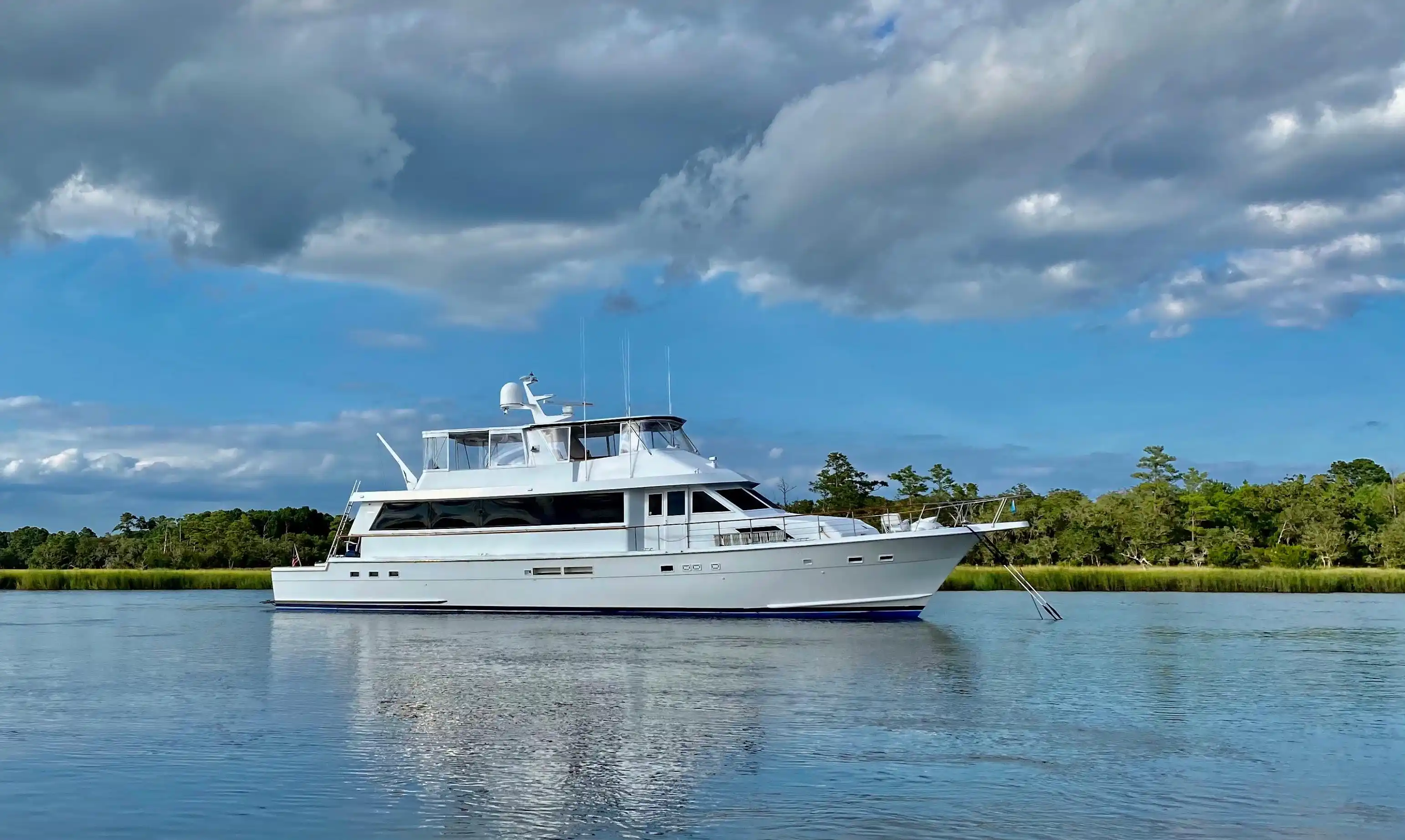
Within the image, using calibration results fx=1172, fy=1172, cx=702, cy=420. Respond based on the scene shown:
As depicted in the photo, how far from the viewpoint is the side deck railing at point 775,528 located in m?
29.0

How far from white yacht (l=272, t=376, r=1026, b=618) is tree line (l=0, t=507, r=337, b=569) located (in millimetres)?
28525

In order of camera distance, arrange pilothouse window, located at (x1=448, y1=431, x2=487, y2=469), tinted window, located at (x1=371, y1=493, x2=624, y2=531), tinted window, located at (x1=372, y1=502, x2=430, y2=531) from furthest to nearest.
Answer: pilothouse window, located at (x1=448, y1=431, x2=487, y2=469)
tinted window, located at (x1=372, y1=502, x2=430, y2=531)
tinted window, located at (x1=371, y1=493, x2=624, y2=531)

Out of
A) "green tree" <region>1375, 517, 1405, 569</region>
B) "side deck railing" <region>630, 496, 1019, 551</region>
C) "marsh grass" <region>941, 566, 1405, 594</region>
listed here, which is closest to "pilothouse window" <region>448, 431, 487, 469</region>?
"side deck railing" <region>630, 496, 1019, 551</region>

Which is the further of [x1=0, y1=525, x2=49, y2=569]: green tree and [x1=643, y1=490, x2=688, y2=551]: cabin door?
[x1=0, y1=525, x2=49, y2=569]: green tree

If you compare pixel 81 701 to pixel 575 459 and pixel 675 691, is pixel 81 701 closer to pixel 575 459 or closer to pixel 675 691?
pixel 675 691

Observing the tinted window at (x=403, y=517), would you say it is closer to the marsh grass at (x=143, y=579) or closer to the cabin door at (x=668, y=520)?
the cabin door at (x=668, y=520)

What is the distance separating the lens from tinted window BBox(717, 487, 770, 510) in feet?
99.7

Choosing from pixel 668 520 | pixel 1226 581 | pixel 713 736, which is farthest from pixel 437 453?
pixel 1226 581

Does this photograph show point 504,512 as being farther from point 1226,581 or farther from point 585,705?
point 1226,581

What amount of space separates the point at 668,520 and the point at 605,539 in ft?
6.13

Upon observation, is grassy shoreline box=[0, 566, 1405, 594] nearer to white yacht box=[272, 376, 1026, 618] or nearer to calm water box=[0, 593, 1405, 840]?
white yacht box=[272, 376, 1026, 618]

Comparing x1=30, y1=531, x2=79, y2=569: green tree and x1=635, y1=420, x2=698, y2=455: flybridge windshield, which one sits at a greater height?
x1=635, y1=420, x2=698, y2=455: flybridge windshield

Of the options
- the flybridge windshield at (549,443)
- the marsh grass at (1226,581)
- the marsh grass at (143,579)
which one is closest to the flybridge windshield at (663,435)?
the flybridge windshield at (549,443)

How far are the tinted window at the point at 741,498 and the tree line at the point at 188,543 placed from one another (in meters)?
35.6
